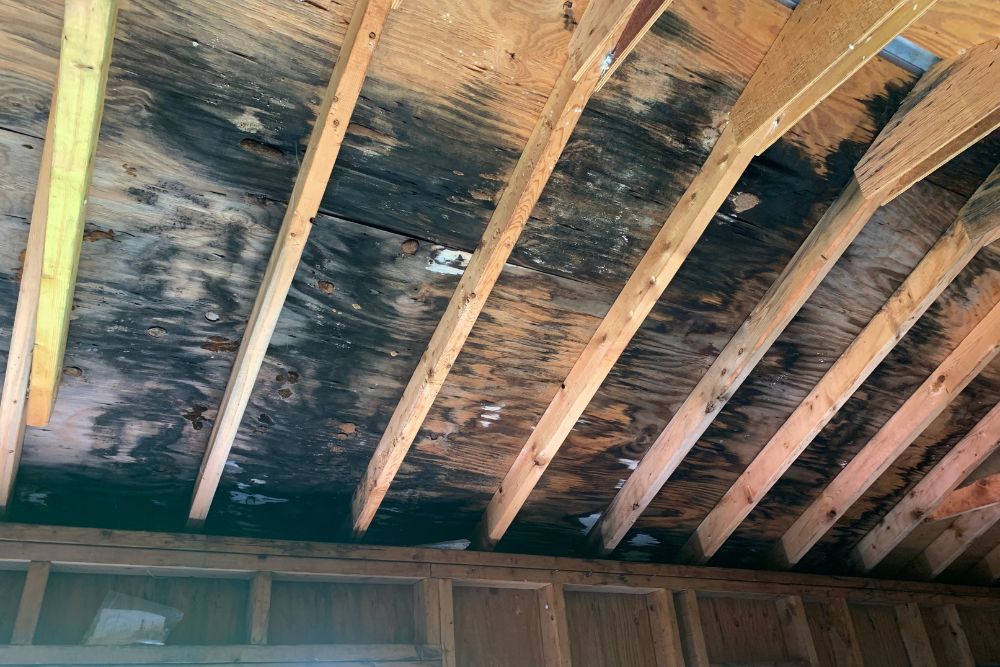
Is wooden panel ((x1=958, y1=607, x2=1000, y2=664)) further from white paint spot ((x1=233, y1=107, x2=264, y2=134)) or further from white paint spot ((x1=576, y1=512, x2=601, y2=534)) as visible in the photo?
white paint spot ((x1=233, y1=107, x2=264, y2=134))

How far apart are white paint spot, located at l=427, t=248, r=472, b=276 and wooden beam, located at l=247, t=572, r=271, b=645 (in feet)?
4.01

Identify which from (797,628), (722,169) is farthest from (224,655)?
(797,628)

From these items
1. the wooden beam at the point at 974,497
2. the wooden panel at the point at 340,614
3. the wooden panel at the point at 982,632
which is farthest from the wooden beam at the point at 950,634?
the wooden panel at the point at 340,614

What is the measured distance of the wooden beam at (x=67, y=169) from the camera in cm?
130

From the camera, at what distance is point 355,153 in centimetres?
187

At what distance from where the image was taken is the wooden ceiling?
1.69 m

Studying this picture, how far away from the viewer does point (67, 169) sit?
150 cm

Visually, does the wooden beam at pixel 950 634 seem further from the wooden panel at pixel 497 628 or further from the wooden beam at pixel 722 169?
the wooden beam at pixel 722 169

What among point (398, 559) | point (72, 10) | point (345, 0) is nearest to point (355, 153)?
point (345, 0)

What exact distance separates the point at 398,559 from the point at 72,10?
2.04 metres

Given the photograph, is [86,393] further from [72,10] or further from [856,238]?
[856,238]

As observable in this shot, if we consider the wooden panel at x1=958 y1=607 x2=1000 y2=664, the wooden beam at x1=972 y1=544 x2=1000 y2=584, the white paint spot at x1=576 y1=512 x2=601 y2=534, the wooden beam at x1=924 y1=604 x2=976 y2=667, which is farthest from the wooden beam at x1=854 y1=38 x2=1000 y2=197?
Result: the wooden beam at x1=972 y1=544 x2=1000 y2=584

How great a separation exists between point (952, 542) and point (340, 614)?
2.99 m

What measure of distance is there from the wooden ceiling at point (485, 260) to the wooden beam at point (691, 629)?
13.6 inches
